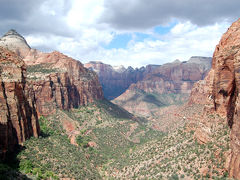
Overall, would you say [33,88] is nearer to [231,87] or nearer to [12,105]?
[12,105]

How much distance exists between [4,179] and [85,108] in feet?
246

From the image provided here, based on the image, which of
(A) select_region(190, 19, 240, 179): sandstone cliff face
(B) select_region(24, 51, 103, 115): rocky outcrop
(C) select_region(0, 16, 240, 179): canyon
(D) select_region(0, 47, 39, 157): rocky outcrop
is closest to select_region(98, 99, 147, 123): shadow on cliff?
(B) select_region(24, 51, 103, 115): rocky outcrop

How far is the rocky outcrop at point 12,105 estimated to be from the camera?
136 feet

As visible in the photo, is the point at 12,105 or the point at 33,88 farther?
the point at 33,88

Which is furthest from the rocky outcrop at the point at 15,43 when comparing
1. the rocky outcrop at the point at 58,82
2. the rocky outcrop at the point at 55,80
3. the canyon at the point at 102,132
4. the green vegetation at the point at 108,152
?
the green vegetation at the point at 108,152

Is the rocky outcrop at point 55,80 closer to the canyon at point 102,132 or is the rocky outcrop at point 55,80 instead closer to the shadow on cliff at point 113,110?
the canyon at point 102,132

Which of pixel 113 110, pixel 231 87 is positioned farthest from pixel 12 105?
pixel 113 110

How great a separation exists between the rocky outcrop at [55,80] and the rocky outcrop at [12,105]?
56.0 ft

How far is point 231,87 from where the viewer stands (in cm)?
3691

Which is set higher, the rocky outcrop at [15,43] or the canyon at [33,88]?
the rocky outcrop at [15,43]

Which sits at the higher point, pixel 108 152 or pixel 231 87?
pixel 231 87

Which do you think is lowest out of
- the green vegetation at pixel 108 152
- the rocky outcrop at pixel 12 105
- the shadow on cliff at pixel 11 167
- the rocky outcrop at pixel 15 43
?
the green vegetation at pixel 108 152

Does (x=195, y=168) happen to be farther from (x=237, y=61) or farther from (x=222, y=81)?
(x=237, y=61)

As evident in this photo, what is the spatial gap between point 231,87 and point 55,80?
69.8m
